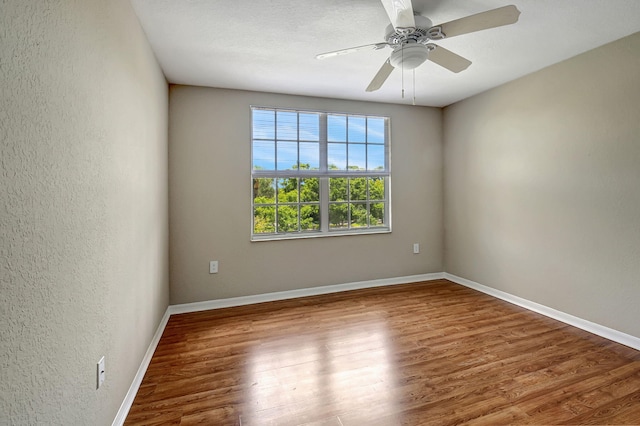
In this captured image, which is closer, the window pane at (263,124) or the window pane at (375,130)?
the window pane at (263,124)

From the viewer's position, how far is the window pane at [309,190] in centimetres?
374

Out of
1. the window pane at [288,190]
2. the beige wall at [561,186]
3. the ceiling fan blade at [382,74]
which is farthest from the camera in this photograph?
A: the window pane at [288,190]

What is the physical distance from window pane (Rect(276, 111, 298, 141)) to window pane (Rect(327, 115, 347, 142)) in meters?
0.42

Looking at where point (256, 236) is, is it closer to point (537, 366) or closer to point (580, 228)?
point (537, 366)

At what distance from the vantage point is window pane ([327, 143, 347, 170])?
3.83m

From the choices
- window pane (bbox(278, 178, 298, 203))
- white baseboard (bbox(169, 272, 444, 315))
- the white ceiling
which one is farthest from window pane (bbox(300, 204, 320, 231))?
the white ceiling

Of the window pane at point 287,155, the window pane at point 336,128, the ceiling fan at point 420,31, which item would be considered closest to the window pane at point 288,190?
the window pane at point 287,155

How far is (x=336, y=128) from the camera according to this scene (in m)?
3.85

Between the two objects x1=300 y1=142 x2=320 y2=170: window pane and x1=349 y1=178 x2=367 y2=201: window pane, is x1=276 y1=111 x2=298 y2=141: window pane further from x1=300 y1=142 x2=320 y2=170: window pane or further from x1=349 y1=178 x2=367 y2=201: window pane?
x1=349 y1=178 x2=367 y2=201: window pane

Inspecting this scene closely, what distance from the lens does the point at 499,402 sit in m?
1.75

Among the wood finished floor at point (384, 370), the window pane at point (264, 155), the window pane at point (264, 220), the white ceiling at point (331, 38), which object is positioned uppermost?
the white ceiling at point (331, 38)

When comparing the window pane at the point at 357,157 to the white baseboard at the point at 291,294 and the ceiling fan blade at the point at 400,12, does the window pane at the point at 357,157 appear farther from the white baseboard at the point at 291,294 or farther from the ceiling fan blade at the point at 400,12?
the ceiling fan blade at the point at 400,12

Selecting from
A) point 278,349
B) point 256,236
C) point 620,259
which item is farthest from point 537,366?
point 256,236

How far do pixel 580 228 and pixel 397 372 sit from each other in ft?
6.93
